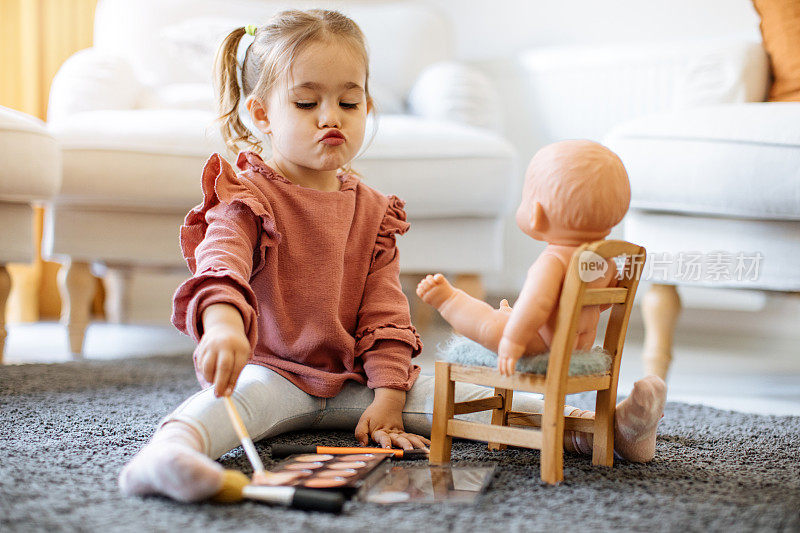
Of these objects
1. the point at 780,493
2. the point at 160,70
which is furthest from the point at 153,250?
the point at 780,493

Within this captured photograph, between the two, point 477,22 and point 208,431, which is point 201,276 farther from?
point 477,22

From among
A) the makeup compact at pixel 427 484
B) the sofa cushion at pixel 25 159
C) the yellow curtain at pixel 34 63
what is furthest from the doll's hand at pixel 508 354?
the yellow curtain at pixel 34 63

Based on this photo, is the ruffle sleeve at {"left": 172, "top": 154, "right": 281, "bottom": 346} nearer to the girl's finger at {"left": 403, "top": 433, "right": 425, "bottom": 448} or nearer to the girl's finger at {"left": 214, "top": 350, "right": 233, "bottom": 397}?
the girl's finger at {"left": 214, "top": 350, "right": 233, "bottom": 397}

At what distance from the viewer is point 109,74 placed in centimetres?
170

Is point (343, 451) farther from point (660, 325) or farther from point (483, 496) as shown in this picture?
point (660, 325)

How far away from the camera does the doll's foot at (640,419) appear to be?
80 cm

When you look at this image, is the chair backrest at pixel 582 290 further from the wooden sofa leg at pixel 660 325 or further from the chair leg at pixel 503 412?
the wooden sofa leg at pixel 660 325

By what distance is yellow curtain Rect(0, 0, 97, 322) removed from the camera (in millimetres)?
2295

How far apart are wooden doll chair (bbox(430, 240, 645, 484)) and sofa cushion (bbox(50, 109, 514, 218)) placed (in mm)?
718

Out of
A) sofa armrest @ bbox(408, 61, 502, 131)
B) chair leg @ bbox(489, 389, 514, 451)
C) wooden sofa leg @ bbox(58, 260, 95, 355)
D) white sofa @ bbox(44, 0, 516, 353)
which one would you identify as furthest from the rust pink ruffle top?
sofa armrest @ bbox(408, 61, 502, 131)

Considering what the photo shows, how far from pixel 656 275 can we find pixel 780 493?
60 cm

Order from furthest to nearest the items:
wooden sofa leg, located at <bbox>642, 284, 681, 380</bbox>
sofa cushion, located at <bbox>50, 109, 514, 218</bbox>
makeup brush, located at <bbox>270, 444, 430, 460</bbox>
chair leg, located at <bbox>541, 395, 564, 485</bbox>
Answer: sofa cushion, located at <bbox>50, 109, 514, 218</bbox>
wooden sofa leg, located at <bbox>642, 284, 681, 380</bbox>
makeup brush, located at <bbox>270, 444, 430, 460</bbox>
chair leg, located at <bbox>541, 395, 564, 485</bbox>

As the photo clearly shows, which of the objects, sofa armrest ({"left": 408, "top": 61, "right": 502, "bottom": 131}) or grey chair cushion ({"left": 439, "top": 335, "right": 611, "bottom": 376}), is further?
sofa armrest ({"left": 408, "top": 61, "right": 502, "bottom": 131})

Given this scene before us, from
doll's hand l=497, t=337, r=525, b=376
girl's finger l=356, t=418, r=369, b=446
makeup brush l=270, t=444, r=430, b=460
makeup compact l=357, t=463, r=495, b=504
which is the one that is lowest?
girl's finger l=356, t=418, r=369, b=446
